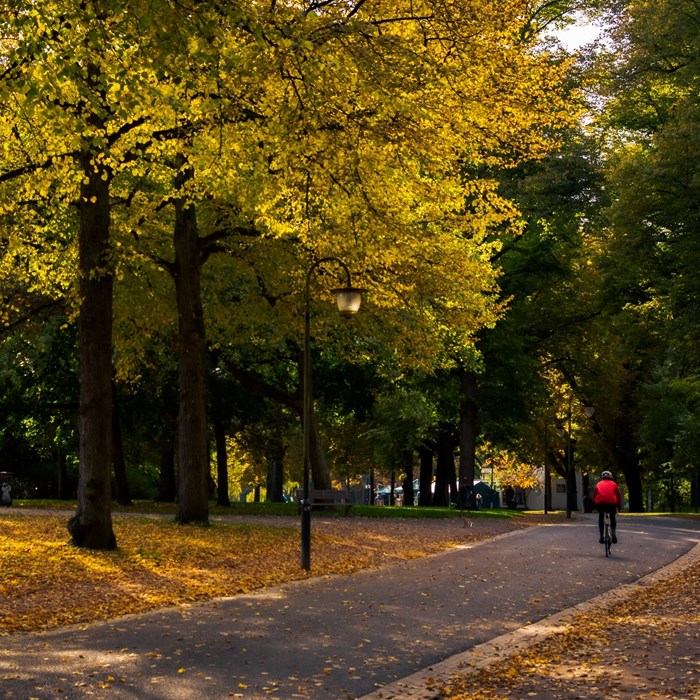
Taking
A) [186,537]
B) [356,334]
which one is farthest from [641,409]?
[186,537]

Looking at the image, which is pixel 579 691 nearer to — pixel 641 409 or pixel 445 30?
pixel 445 30

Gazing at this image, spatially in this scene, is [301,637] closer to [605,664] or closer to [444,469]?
[605,664]

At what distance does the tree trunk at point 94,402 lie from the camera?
18.2 m

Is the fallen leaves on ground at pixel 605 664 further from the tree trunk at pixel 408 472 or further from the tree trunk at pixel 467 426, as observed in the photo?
the tree trunk at pixel 408 472

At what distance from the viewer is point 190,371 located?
24078 mm

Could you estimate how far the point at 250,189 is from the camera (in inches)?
772

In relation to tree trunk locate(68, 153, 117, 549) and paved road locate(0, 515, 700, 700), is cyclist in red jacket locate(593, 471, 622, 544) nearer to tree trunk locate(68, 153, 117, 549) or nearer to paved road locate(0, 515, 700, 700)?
paved road locate(0, 515, 700, 700)

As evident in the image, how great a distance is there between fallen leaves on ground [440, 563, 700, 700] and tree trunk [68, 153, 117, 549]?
887cm

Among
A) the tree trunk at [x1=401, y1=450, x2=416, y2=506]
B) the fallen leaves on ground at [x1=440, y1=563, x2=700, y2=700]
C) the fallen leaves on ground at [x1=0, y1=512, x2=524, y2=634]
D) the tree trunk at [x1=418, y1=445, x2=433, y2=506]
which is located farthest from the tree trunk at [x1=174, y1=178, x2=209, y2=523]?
the tree trunk at [x1=401, y1=450, x2=416, y2=506]

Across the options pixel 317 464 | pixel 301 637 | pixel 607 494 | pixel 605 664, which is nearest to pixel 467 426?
pixel 317 464

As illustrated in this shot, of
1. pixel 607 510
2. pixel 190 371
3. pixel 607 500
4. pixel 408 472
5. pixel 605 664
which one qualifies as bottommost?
pixel 605 664

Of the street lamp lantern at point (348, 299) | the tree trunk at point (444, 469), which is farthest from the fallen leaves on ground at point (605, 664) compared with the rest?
the tree trunk at point (444, 469)

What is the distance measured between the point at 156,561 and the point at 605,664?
9.34 meters

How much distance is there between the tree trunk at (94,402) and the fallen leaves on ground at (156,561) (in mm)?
488
